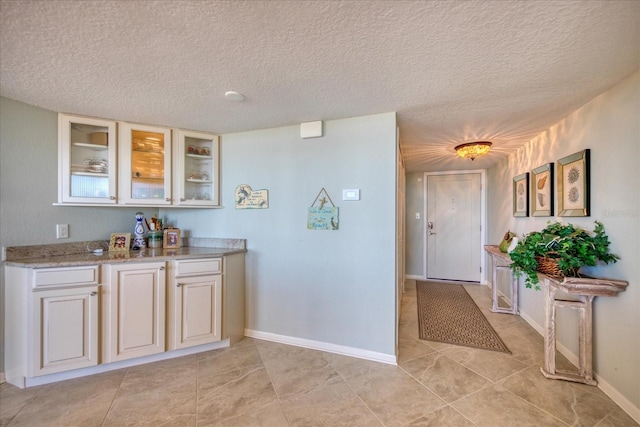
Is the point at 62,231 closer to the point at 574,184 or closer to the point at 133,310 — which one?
the point at 133,310

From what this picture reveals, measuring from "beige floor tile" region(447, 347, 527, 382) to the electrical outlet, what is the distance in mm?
3535

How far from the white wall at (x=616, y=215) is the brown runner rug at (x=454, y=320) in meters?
0.65

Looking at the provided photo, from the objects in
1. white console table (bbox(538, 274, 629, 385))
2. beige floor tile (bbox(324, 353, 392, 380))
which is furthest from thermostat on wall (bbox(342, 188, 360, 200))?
white console table (bbox(538, 274, 629, 385))

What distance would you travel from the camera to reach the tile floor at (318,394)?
5.24 ft

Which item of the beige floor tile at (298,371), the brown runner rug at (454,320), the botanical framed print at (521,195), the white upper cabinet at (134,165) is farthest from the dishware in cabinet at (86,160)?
the botanical framed print at (521,195)

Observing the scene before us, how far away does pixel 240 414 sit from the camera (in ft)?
5.37

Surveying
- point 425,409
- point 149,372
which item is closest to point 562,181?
point 425,409

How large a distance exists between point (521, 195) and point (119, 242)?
4.36 m

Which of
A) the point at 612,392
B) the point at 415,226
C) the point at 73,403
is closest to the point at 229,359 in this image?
the point at 73,403

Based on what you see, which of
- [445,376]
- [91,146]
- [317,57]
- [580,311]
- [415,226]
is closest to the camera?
[317,57]

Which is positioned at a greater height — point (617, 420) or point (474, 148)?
point (474, 148)

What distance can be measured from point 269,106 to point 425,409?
2.40m

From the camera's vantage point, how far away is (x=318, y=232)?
247 centimetres

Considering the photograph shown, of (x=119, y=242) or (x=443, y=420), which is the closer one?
(x=443, y=420)
